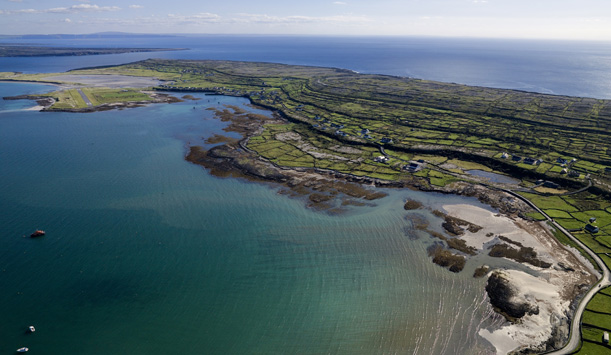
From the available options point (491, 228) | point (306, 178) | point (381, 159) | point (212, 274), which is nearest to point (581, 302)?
point (491, 228)

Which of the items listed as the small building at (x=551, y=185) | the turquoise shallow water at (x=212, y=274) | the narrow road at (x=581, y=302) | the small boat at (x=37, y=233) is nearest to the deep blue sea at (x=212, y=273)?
the turquoise shallow water at (x=212, y=274)

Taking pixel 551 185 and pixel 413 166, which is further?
pixel 413 166

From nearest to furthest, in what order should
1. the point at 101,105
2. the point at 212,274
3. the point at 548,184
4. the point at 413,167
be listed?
1. the point at 212,274
2. the point at 548,184
3. the point at 413,167
4. the point at 101,105

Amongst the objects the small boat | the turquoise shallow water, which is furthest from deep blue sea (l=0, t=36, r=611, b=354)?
the small boat

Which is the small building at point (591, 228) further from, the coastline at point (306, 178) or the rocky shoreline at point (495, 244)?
the coastline at point (306, 178)

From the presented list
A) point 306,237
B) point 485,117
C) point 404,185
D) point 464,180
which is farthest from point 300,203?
point 485,117

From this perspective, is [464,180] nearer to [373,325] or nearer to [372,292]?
[372,292]

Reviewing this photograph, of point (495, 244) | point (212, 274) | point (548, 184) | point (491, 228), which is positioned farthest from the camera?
point (548, 184)

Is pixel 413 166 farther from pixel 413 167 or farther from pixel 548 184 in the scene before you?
pixel 548 184
